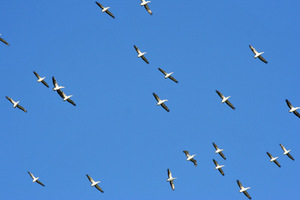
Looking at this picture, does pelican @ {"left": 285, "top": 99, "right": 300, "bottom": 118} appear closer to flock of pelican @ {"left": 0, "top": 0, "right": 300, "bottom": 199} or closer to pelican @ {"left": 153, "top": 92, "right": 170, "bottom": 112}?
flock of pelican @ {"left": 0, "top": 0, "right": 300, "bottom": 199}

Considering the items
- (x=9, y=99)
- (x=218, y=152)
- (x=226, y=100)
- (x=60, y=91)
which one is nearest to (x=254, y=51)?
(x=226, y=100)

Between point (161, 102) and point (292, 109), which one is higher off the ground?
point (292, 109)

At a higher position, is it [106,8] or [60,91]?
[106,8]

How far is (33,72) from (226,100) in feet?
66.8

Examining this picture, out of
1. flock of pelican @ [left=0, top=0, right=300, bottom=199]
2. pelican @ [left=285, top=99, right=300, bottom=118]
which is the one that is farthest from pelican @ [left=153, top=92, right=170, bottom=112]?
pelican @ [left=285, top=99, right=300, bottom=118]

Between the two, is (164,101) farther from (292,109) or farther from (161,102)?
(292,109)

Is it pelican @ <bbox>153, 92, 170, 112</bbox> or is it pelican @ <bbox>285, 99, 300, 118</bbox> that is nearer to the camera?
pelican @ <bbox>153, 92, 170, 112</bbox>

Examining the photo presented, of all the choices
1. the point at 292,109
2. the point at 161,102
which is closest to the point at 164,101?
the point at 161,102

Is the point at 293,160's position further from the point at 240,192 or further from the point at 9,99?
the point at 9,99

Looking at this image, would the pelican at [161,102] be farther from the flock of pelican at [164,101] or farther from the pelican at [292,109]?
the pelican at [292,109]

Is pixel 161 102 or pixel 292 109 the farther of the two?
pixel 292 109

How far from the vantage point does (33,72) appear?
73.2 metres

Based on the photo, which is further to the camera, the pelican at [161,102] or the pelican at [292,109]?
the pelican at [292,109]

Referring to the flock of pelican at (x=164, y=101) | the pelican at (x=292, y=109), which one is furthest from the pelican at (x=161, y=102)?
the pelican at (x=292, y=109)
